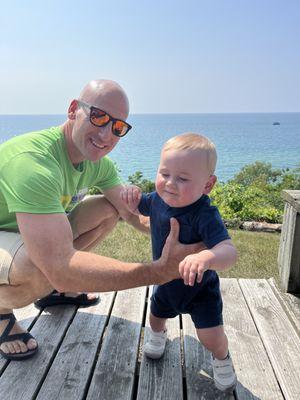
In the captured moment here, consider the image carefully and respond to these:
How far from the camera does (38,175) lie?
7.07 feet

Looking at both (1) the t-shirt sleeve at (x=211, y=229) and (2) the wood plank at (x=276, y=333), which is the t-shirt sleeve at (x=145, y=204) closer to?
(1) the t-shirt sleeve at (x=211, y=229)

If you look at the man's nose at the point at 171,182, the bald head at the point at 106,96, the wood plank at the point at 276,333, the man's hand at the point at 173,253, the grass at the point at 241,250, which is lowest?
the grass at the point at 241,250

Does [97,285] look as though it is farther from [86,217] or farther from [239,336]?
[239,336]

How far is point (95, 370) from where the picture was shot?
93.8 inches

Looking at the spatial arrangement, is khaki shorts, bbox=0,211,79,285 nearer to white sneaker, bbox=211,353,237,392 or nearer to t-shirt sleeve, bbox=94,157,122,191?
t-shirt sleeve, bbox=94,157,122,191

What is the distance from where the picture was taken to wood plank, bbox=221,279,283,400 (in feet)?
7.40

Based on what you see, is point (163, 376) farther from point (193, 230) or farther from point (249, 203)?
point (249, 203)

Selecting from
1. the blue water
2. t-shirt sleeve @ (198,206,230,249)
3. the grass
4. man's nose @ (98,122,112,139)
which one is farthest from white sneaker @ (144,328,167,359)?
the grass

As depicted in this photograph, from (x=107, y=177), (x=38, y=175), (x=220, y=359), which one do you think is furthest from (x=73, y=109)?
A: (x=220, y=359)

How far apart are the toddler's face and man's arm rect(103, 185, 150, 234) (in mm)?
824

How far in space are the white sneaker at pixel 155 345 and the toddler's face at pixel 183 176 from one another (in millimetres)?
868

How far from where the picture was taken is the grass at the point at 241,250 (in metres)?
4.30

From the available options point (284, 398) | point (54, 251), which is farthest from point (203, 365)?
point (54, 251)

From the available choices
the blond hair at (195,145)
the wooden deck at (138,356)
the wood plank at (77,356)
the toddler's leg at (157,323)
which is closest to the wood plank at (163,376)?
the wooden deck at (138,356)
